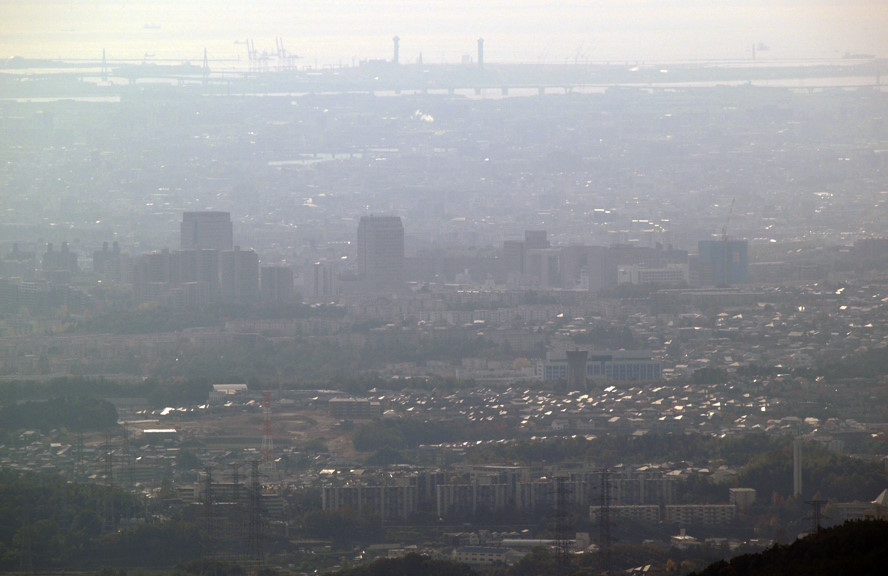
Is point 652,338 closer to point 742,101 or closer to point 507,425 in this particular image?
point 507,425

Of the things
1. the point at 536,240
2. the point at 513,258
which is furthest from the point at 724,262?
the point at 536,240

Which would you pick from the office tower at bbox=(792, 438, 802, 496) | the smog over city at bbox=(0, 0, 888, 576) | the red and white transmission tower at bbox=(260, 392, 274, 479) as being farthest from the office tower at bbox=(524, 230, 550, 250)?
the office tower at bbox=(792, 438, 802, 496)

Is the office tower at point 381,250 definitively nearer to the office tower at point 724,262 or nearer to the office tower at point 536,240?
the office tower at point 536,240

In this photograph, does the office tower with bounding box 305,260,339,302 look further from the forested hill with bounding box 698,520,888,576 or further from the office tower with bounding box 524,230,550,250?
the forested hill with bounding box 698,520,888,576

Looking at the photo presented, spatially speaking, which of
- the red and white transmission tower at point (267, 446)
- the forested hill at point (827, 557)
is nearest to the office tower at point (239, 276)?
the red and white transmission tower at point (267, 446)

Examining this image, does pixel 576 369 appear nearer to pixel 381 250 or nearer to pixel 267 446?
pixel 267 446

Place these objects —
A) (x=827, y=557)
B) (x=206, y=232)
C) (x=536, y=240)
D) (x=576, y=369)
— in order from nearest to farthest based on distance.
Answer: (x=827, y=557) < (x=576, y=369) < (x=206, y=232) < (x=536, y=240)

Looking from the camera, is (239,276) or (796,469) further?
(239,276)
